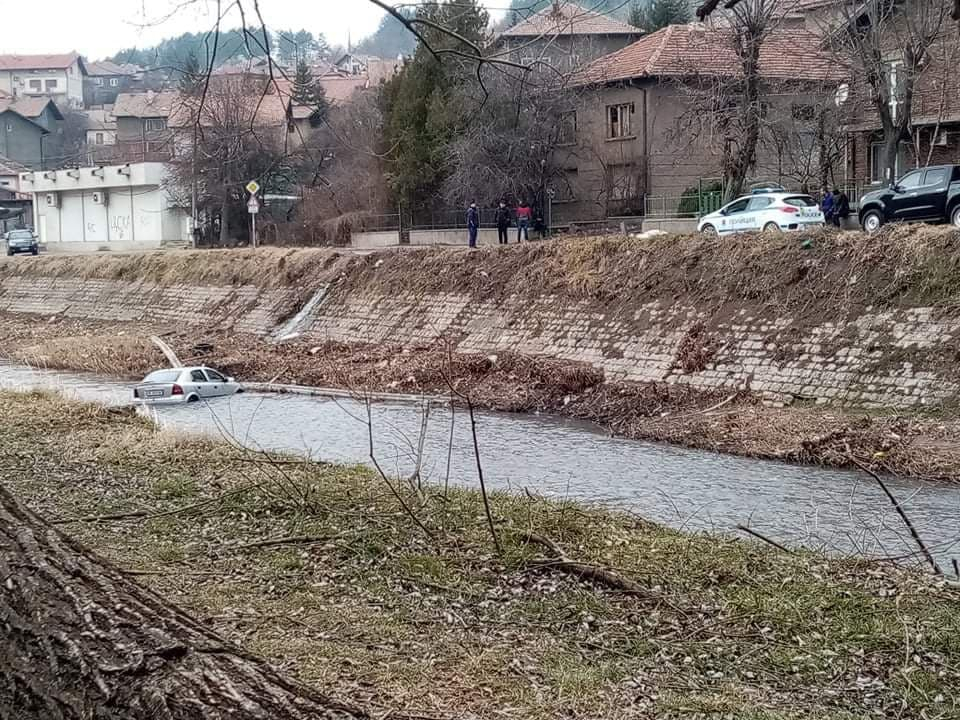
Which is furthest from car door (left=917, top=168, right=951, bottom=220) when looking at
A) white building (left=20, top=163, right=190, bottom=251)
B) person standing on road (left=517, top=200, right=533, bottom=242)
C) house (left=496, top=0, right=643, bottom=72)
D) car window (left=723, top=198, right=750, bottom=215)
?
white building (left=20, top=163, right=190, bottom=251)

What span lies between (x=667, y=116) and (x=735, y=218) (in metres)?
14.7

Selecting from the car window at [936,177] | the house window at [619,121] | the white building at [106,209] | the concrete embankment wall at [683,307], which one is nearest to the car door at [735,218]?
the concrete embankment wall at [683,307]

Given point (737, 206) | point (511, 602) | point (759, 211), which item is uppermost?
point (737, 206)

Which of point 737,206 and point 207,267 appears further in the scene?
point 207,267

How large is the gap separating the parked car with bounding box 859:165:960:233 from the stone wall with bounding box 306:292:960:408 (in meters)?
5.41

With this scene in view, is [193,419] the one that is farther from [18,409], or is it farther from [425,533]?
[425,533]

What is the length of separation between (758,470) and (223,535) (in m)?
11.6

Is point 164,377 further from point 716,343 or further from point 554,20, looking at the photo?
point 554,20

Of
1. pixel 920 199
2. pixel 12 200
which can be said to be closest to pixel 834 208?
pixel 920 199

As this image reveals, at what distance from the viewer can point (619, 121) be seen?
47812 millimetres

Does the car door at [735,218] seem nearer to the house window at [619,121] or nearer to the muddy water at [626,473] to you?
the muddy water at [626,473]

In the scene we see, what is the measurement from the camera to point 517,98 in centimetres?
938

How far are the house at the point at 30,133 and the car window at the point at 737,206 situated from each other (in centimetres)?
7568

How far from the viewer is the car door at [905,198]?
28719mm
